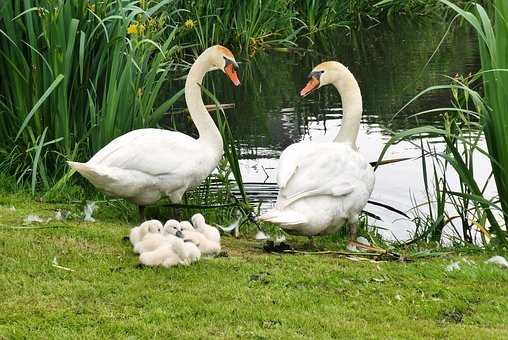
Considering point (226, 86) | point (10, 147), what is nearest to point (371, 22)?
point (226, 86)

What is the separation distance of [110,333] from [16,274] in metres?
1.00

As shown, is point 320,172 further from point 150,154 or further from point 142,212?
point 142,212

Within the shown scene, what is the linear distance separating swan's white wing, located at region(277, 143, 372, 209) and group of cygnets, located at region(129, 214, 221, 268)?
575 millimetres

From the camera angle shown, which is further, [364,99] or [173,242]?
[364,99]

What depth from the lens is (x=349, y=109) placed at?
23.5 ft

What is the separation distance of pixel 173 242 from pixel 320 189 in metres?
1.20

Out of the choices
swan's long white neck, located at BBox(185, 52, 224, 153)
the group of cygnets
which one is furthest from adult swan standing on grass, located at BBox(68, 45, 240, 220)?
the group of cygnets

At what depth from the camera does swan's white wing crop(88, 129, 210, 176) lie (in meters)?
6.37

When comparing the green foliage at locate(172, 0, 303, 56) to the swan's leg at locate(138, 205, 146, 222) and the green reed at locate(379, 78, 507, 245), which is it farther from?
the swan's leg at locate(138, 205, 146, 222)

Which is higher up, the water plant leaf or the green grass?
the water plant leaf

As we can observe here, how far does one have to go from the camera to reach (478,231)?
718 cm

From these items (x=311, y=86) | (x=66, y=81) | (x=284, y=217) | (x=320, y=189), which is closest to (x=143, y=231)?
(x=284, y=217)

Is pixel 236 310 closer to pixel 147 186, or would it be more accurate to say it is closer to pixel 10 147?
pixel 147 186

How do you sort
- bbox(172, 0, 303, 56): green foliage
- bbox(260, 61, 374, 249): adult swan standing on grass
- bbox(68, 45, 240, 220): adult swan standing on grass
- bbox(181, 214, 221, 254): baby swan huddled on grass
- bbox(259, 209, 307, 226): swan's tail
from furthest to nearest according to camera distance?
bbox(172, 0, 303, 56): green foliage, bbox(68, 45, 240, 220): adult swan standing on grass, bbox(260, 61, 374, 249): adult swan standing on grass, bbox(259, 209, 307, 226): swan's tail, bbox(181, 214, 221, 254): baby swan huddled on grass
